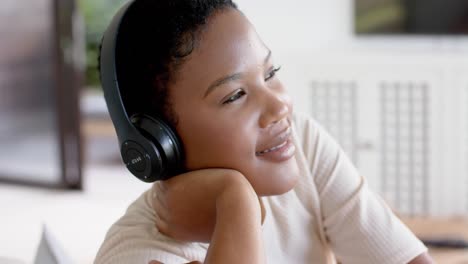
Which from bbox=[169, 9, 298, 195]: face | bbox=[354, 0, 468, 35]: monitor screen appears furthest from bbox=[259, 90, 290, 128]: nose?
bbox=[354, 0, 468, 35]: monitor screen

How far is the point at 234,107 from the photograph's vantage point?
2.99ft

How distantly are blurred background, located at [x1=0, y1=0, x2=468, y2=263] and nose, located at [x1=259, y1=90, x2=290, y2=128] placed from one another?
6.59 feet

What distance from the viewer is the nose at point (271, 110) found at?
2.98 ft

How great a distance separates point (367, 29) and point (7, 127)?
2.53 meters

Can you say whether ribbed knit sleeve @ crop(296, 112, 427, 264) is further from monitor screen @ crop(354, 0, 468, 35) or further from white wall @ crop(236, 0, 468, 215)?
monitor screen @ crop(354, 0, 468, 35)

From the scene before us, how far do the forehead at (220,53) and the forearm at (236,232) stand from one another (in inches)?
6.0

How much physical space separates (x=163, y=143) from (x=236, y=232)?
0.15 meters

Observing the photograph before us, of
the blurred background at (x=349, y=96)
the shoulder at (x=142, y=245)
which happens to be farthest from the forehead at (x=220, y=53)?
the blurred background at (x=349, y=96)

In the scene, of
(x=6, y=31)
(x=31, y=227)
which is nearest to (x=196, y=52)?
(x=31, y=227)

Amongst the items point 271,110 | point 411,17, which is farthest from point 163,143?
point 411,17

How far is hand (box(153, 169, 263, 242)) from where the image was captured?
90cm

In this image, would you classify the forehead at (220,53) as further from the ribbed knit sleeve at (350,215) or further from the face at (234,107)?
the ribbed knit sleeve at (350,215)

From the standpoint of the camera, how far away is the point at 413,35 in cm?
357

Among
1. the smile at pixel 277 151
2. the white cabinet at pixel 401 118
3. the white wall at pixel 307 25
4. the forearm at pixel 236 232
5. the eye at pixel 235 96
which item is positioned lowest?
the white cabinet at pixel 401 118
